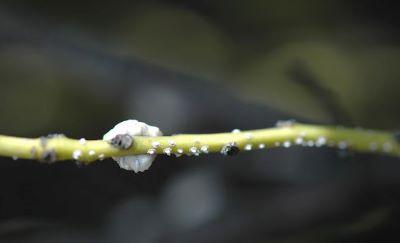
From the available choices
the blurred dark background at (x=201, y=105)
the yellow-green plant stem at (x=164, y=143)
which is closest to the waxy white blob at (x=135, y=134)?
the yellow-green plant stem at (x=164, y=143)

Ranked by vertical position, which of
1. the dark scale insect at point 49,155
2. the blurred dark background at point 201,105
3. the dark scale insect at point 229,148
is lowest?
the dark scale insect at point 49,155

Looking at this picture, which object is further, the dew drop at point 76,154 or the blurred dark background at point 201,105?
the blurred dark background at point 201,105

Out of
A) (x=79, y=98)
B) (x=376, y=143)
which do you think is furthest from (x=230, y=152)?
(x=79, y=98)

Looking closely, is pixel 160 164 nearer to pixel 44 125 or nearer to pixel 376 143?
pixel 44 125

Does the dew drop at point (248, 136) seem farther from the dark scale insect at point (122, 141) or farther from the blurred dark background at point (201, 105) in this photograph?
the blurred dark background at point (201, 105)

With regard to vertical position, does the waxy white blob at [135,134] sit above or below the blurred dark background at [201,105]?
below

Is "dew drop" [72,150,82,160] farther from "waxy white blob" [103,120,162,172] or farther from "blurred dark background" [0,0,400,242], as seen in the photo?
"blurred dark background" [0,0,400,242]
